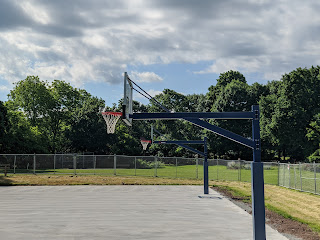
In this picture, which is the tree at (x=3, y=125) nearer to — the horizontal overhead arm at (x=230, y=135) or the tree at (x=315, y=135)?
the tree at (x=315, y=135)

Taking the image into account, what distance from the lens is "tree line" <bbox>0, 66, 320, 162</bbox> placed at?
49.2 m

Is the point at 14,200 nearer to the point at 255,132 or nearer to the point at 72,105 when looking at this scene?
the point at 255,132

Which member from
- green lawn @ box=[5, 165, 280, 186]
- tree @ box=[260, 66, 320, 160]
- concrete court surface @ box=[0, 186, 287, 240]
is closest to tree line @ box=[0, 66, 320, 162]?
tree @ box=[260, 66, 320, 160]

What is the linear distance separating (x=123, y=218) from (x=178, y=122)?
56.5 meters

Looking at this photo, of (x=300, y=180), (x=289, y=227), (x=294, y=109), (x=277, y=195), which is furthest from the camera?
(x=294, y=109)

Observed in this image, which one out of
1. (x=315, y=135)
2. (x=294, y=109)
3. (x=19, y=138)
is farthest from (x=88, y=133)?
(x=315, y=135)

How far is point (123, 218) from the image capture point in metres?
14.9

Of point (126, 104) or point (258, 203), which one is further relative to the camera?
point (126, 104)

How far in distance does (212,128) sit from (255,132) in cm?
112

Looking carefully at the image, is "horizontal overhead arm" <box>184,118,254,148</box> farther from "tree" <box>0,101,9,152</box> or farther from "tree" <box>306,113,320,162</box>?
"tree" <box>0,101,9,152</box>

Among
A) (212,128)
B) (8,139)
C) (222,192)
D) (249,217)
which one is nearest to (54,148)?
(8,139)

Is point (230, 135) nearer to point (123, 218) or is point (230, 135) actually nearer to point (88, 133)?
point (123, 218)

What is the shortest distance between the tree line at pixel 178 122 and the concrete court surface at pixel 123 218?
2995 centimetres

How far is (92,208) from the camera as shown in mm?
17516
